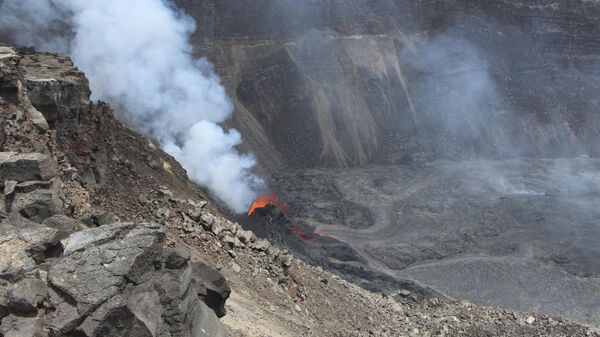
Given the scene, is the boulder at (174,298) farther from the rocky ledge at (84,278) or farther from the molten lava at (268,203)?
the molten lava at (268,203)

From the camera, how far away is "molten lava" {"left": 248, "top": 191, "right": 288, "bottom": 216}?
989 inches

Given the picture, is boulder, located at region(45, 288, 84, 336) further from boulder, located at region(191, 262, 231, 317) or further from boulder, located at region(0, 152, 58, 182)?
boulder, located at region(0, 152, 58, 182)

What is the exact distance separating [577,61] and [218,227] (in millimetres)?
44284

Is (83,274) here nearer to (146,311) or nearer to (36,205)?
(146,311)

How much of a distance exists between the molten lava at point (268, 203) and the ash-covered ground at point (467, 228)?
54 cm

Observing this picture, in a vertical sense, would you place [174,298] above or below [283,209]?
below

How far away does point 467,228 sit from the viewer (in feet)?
86.4

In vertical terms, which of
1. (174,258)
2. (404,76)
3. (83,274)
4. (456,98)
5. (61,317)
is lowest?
(61,317)

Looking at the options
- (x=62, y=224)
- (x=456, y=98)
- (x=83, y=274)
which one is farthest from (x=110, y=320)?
(x=456, y=98)

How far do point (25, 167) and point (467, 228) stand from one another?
22.5 m

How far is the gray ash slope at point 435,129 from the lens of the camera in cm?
2311

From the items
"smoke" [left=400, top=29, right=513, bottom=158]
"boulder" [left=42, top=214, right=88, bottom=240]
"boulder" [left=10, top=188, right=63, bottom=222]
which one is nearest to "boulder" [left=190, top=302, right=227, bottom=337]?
"boulder" [left=42, top=214, right=88, bottom=240]

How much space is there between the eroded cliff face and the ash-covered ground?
2.88m

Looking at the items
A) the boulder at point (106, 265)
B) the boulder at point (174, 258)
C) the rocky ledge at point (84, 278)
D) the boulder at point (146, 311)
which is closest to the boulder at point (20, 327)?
the rocky ledge at point (84, 278)
